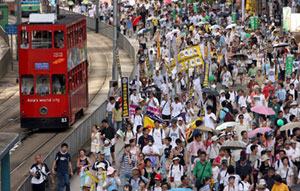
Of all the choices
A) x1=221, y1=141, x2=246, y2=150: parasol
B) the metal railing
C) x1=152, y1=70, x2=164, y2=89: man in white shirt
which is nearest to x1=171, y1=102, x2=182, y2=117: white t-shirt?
the metal railing

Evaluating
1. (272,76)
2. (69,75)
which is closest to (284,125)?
(69,75)

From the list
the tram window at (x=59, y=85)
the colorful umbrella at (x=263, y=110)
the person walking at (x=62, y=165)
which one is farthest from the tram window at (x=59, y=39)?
the person walking at (x=62, y=165)

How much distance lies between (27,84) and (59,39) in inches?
78.2

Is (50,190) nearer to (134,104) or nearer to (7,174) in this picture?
(7,174)

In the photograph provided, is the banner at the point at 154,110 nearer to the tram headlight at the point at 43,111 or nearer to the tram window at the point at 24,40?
the tram headlight at the point at 43,111

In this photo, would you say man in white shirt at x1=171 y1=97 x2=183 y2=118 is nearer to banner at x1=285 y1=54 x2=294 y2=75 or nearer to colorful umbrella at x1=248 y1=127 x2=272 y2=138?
colorful umbrella at x1=248 y1=127 x2=272 y2=138

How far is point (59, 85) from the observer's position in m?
31.1

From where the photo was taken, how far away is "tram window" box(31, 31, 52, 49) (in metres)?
30.3

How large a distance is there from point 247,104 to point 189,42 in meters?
13.1

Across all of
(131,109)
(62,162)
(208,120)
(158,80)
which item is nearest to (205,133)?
(208,120)

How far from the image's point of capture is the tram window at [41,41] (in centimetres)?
3028

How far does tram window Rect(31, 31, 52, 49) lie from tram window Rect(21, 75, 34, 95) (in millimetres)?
1123

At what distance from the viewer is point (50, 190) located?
2280 cm

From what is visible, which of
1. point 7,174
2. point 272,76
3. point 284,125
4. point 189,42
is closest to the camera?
point 7,174
